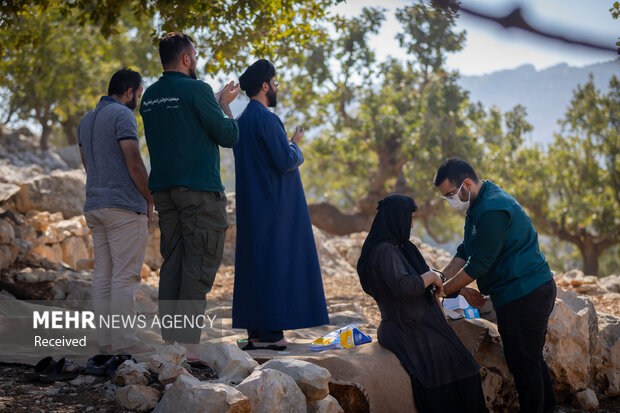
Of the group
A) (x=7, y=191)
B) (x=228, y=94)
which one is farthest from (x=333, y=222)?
(x=228, y=94)

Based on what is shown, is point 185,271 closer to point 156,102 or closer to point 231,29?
point 156,102

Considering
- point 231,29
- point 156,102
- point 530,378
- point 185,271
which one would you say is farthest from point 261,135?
point 231,29

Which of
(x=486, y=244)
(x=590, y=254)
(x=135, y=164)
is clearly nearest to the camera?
(x=486, y=244)

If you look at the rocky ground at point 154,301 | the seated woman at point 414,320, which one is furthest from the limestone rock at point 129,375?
the seated woman at point 414,320

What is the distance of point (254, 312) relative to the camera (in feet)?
12.9

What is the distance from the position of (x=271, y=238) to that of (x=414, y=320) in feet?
3.57

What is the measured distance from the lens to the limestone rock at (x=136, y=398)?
2.79 m

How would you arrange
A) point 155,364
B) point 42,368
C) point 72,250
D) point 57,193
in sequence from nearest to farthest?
point 155,364, point 42,368, point 72,250, point 57,193

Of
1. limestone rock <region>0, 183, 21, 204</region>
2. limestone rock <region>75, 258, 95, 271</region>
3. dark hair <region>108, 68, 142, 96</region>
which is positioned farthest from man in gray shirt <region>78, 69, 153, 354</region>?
limestone rock <region>0, 183, 21, 204</region>

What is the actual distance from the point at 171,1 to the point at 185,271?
9.47 ft

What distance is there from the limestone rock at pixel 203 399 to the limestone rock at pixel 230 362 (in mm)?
405

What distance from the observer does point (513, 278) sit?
3578 millimetres

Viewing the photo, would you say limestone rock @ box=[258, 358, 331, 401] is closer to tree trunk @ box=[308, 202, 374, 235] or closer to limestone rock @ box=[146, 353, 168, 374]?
limestone rock @ box=[146, 353, 168, 374]

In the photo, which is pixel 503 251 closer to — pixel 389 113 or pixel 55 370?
pixel 55 370
